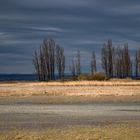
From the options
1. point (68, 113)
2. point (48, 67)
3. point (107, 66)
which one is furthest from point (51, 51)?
point (68, 113)

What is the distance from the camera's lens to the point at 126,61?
11888 cm

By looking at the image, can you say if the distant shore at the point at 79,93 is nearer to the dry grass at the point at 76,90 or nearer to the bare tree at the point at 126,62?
the dry grass at the point at 76,90

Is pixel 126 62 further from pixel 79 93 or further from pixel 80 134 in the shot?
pixel 80 134

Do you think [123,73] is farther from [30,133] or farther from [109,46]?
[30,133]

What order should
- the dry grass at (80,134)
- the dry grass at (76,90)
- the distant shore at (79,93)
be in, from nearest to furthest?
the dry grass at (80,134) < the distant shore at (79,93) < the dry grass at (76,90)

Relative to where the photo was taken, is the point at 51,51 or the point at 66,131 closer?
the point at 66,131

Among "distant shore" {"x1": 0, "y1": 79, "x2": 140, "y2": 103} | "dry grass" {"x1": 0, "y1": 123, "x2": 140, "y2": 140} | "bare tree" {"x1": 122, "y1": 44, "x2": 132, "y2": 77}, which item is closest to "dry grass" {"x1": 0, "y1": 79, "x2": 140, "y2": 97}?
"distant shore" {"x1": 0, "y1": 79, "x2": 140, "y2": 103}

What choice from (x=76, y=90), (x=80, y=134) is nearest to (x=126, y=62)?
(x=76, y=90)

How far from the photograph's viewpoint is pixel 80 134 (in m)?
13.2

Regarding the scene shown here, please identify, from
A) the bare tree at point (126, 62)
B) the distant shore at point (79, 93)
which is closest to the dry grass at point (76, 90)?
the distant shore at point (79, 93)

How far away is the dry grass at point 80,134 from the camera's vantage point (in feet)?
41.4

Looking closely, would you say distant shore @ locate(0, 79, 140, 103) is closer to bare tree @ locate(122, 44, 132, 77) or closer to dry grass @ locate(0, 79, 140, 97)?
dry grass @ locate(0, 79, 140, 97)

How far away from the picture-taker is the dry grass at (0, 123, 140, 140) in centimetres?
1262

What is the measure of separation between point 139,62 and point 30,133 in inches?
4378
